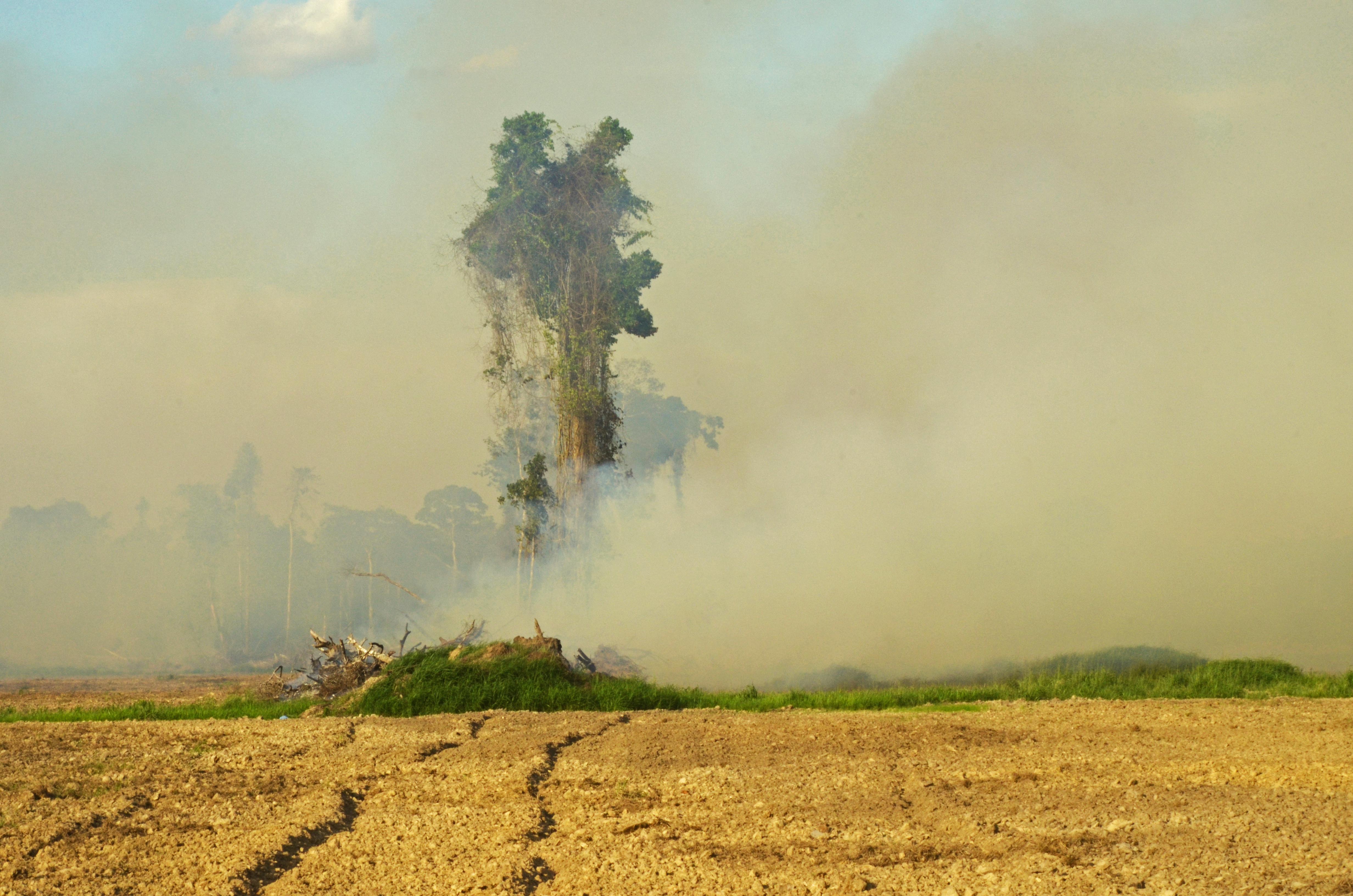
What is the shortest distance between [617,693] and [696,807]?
303 inches

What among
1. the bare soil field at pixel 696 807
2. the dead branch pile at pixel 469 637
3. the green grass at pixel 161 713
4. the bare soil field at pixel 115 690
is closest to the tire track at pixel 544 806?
the bare soil field at pixel 696 807

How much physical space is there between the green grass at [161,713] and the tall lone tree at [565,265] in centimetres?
1207

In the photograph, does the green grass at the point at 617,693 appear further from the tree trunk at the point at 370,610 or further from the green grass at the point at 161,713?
the tree trunk at the point at 370,610

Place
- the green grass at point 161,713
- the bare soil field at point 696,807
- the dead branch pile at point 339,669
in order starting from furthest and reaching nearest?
the dead branch pile at point 339,669, the green grass at point 161,713, the bare soil field at point 696,807

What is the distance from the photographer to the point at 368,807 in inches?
320

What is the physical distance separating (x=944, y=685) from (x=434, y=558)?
121 feet

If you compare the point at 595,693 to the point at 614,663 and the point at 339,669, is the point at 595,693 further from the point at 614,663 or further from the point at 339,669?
the point at 614,663

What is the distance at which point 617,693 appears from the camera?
50.5ft

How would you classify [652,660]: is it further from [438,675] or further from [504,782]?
[504,782]

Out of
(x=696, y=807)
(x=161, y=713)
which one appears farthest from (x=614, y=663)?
(x=696, y=807)

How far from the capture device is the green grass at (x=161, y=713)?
48.2 ft

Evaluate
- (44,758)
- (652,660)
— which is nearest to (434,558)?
(652,660)

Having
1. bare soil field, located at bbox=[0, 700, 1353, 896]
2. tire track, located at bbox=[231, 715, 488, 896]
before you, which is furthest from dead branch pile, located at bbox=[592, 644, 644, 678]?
tire track, located at bbox=[231, 715, 488, 896]

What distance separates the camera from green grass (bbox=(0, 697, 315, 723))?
14.7 metres
